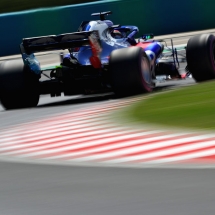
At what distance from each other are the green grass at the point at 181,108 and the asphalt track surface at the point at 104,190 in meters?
2.06

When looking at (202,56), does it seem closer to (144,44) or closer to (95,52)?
(144,44)

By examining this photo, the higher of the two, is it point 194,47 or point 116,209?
point 116,209

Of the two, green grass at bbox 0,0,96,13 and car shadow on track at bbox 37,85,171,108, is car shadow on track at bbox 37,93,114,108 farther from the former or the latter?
green grass at bbox 0,0,96,13

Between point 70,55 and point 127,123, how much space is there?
4.74m

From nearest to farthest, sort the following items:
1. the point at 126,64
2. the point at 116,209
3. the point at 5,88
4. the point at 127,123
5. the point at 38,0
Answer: the point at 116,209, the point at 127,123, the point at 126,64, the point at 5,88, the point at 38,0

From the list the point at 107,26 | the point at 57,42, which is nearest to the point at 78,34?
the point at 57,42

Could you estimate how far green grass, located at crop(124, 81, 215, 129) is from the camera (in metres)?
8.50

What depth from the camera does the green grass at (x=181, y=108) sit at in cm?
850

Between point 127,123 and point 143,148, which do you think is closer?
point 143,148

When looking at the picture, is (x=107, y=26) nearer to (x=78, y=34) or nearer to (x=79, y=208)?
(x=78, y=34)

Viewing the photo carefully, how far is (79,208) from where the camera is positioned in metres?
5.05

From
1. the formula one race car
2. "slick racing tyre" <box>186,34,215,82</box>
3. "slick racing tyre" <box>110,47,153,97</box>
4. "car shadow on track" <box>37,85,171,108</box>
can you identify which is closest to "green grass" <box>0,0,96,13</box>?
"car shadow on track" <box>37,85,171,108</box>

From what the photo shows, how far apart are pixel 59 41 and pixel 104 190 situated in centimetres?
753

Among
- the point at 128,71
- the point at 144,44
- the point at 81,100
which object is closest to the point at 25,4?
the point at 144,44
